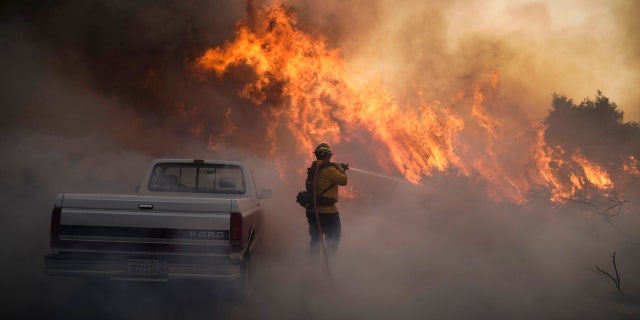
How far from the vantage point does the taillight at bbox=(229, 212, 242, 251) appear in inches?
209

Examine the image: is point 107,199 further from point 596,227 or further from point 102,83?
point 102,83

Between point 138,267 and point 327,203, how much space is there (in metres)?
3.11

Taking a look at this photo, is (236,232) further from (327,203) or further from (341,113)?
(341,113)

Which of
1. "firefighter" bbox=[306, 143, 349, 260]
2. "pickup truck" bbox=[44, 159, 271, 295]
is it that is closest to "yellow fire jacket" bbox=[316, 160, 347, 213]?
"firefighter" bbox=[306, 143, 349, 260]

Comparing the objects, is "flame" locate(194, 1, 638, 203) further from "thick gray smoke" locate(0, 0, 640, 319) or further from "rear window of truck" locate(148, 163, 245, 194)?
"rear window of truck" locate(148, 163, 245, 194)

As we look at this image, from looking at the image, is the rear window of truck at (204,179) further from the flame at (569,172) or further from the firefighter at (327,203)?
the flame at (569,172)

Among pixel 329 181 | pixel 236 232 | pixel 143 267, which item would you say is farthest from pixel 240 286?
A: pixel 329 181

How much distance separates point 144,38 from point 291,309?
13702 mm

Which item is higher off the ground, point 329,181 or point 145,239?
point 329,181

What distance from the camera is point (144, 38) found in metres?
16.8

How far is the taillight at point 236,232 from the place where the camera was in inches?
209

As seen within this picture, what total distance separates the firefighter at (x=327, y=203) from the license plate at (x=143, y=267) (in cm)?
283

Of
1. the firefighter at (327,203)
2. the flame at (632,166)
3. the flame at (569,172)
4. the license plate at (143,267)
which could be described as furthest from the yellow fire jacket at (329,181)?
the flame at (632,166)

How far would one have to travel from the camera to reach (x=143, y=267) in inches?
204
